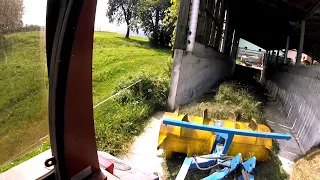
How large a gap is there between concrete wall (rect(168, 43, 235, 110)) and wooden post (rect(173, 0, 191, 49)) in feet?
0.58

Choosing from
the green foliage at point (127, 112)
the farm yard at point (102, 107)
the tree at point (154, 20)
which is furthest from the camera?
the tree at point (154, 20)

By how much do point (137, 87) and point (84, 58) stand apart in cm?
540

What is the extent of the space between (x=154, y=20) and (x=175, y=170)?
100 ft

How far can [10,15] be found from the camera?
89cm

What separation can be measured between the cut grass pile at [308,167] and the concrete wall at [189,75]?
2957mm

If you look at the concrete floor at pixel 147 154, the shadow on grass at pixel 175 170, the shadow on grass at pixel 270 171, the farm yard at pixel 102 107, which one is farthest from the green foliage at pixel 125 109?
the shadow on grass at pixel 270 171

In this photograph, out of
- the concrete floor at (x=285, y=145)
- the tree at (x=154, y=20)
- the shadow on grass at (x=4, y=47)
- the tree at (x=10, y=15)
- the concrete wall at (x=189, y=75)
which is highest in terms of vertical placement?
the tree at (x=154, y=20)

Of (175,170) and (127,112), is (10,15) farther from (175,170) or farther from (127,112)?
(127,112)

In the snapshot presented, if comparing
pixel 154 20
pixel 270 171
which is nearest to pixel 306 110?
pixel 270 171

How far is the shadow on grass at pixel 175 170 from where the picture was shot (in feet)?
11.6

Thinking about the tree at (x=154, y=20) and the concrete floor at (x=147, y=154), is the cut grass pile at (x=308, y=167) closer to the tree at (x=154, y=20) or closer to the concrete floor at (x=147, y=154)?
the concrete floor at (x=147, y=154)

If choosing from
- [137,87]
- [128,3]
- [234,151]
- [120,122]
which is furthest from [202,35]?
[128,3]

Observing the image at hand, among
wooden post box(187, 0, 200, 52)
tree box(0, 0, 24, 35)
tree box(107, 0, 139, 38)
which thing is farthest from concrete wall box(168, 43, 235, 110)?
tree box(107, 0, 139, 38)

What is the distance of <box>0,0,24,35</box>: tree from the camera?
2.83ft
